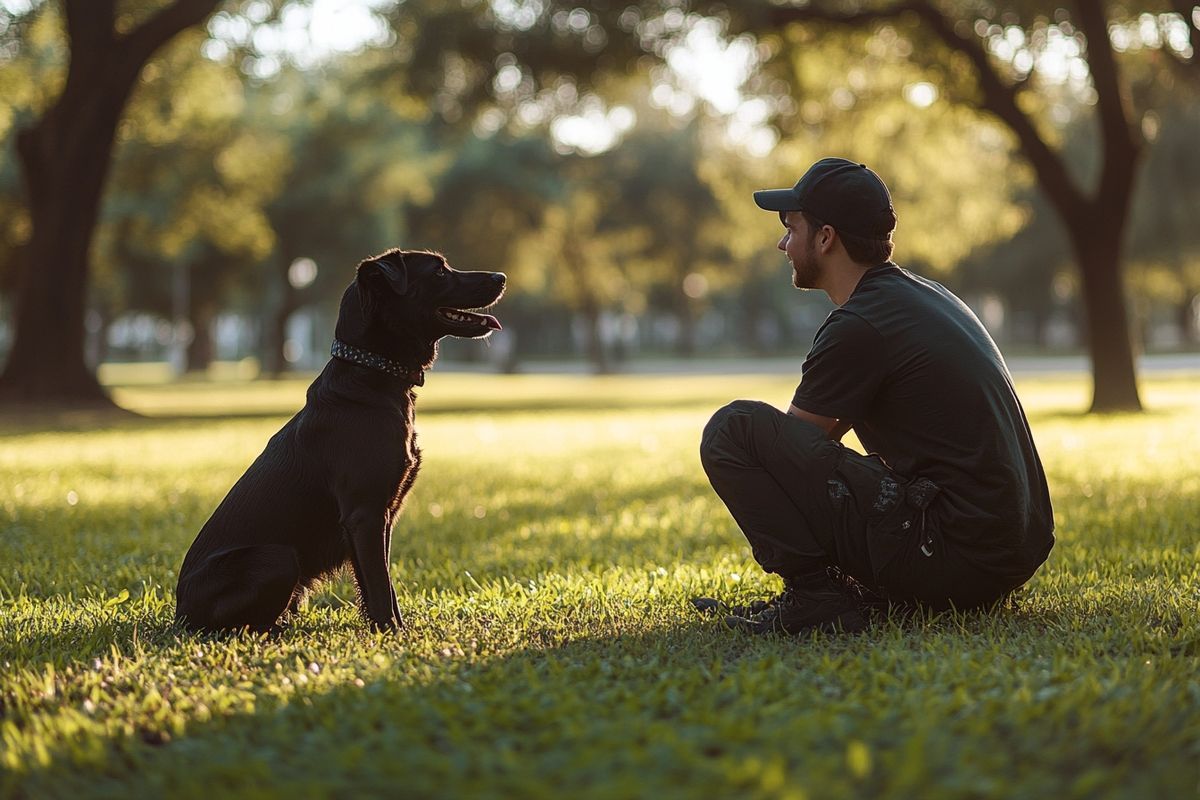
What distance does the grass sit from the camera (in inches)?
111

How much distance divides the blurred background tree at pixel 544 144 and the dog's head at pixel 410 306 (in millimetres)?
13413

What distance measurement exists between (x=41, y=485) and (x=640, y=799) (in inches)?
371

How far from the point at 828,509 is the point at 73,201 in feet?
61.8

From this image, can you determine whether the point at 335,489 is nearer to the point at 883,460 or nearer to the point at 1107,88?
the point at 883,460

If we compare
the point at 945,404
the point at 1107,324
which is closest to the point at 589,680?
the point at 945,404

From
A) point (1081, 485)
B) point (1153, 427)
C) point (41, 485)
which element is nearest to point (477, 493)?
point (41, 485)

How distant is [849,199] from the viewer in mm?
4582

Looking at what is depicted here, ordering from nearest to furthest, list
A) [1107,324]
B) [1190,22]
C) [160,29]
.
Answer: [1190,22], [1107,324], [160,29]

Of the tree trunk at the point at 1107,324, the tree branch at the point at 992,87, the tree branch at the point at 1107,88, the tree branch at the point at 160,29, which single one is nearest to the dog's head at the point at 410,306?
the tree branch at the point at 992,87

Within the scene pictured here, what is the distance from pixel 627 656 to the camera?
4.08m

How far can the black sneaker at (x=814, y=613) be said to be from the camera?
176 inches

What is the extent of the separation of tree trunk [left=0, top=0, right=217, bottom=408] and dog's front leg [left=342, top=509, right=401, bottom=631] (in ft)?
56.5

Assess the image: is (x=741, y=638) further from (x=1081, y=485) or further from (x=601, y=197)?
(x=601, y=197)

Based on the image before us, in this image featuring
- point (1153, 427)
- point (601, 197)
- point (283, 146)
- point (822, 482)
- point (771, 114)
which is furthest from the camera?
point (601, 197)
